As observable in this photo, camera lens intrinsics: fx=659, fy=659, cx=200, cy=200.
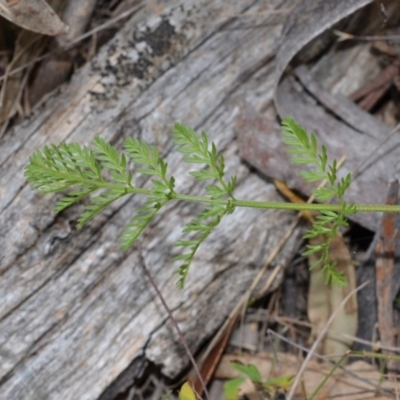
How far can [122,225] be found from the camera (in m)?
2.53

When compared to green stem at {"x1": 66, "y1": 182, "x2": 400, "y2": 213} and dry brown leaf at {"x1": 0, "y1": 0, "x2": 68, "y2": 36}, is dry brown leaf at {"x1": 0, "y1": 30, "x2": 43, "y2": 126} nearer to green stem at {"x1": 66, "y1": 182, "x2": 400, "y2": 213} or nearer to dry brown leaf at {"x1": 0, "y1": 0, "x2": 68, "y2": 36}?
dry brown leaf at {"x1": 0, "y1": 0, "x2": 68, "y2": 36}

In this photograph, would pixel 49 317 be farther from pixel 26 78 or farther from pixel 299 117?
pixel 299 117

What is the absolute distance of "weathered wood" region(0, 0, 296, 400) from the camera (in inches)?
93.8

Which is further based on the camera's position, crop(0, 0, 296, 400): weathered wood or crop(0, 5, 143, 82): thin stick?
crop(0, 5, 143, 82): thin stick

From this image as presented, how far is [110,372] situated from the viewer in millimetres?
2420

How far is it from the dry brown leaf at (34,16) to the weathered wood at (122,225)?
21 centimetres

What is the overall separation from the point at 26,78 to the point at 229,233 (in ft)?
3.73

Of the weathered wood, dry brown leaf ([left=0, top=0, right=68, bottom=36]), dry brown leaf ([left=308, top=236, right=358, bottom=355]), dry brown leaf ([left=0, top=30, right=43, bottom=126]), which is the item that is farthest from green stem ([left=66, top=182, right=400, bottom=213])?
dry brown leaf ([left=0, top=30, right=43, bottom=126])

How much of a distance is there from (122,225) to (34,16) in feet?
2.96

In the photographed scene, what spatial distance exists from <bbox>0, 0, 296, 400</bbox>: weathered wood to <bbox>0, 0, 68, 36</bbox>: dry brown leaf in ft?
0.69

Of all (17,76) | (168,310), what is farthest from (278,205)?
(17,76)

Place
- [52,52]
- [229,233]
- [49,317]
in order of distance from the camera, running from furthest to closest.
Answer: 1. [52,52]
2. [229,233]
3. [49,317]

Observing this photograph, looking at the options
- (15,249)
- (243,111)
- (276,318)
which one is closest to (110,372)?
(15,249)

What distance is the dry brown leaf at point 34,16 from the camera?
2564 mm
